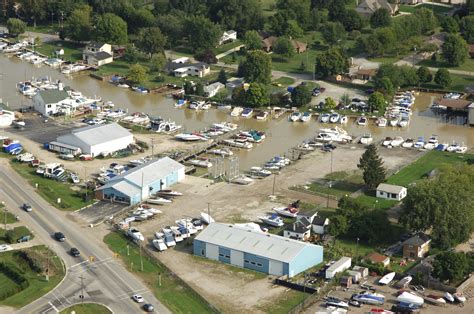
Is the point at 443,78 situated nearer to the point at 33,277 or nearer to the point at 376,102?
the point at 376,102

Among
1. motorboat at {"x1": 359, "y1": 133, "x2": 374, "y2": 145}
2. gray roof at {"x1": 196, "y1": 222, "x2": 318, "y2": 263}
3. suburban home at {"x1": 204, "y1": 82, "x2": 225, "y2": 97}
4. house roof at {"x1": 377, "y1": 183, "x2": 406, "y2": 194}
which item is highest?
gray roof at {"x1": 196, "y1": 222, "x2": 318, "y2": 263}

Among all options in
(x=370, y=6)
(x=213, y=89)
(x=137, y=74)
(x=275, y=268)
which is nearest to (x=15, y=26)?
(x=137, y=74)

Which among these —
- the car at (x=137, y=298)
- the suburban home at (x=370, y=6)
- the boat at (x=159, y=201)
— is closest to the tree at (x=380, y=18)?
the suburban home at (x=370, y=6)

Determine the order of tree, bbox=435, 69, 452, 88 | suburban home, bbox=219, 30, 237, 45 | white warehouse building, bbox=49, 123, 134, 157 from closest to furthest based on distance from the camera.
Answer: white warehouse building, bbox=49, 123, 134, 157 < tree, bbox=435, 69, 452, 88 < suburban home, bbox=219, 30, 237, 45

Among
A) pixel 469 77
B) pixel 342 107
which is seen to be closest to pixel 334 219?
pixel 342 107

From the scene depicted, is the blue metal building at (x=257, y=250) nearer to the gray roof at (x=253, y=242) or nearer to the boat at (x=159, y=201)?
the gray roof at (x=253, y=242)

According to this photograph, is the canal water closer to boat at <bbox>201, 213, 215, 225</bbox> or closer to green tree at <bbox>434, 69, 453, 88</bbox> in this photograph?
green tree at <bbox>434, 69, 453, 88</bbox>

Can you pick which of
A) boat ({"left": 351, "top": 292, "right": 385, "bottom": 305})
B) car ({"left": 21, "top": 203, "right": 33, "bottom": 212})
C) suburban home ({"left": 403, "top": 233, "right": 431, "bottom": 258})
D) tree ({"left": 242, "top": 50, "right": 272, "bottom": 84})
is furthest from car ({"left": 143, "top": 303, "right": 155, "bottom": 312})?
tree ({"left": 242, "top": 50, "right": 272, "bottom": 84})
